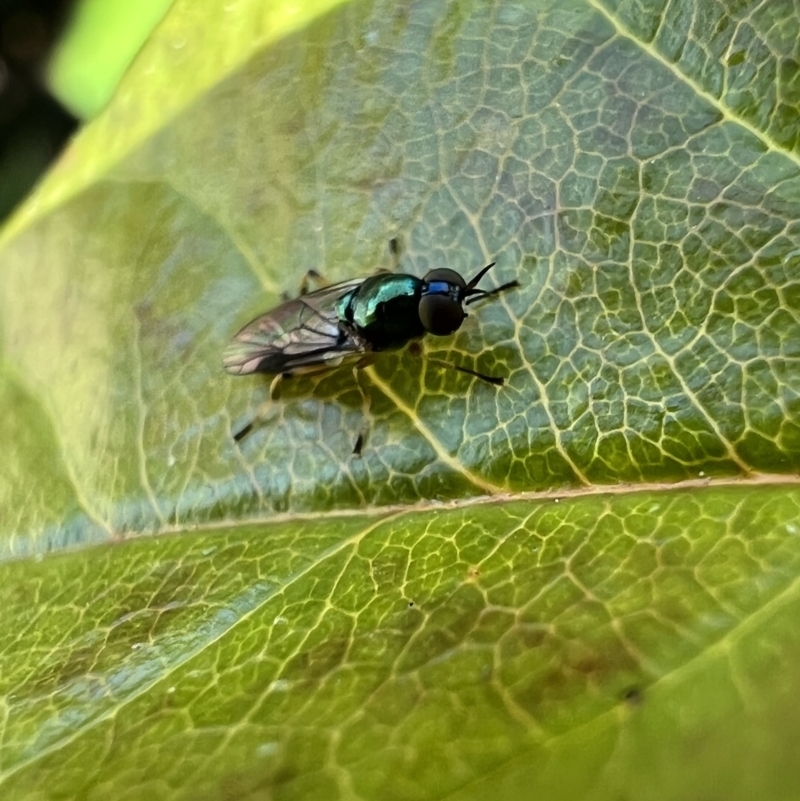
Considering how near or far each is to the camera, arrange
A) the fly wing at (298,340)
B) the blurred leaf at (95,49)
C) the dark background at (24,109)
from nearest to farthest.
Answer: the fly wing at (298,340) → the blurred leaf at (95,49) → the dark background at (24,109)

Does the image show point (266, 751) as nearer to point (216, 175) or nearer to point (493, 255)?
point (493, 255)

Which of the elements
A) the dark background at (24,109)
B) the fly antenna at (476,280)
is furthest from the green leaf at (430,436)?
the dark background at (24,109)

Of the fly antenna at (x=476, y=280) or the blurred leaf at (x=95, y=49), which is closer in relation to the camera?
the fly antenna at (x=476, y=280)

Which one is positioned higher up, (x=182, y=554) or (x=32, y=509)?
(x=32, y=509)

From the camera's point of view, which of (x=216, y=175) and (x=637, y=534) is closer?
(x=637, y=534)

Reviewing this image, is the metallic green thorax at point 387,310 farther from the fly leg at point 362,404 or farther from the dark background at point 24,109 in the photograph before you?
the dark background at point 24,109

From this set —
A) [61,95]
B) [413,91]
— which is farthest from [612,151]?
[61,95]

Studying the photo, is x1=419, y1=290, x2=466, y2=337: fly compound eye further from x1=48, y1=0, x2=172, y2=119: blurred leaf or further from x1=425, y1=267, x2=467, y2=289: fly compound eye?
x1=48, y1=0, x2=172, y2=119: blurred leaf

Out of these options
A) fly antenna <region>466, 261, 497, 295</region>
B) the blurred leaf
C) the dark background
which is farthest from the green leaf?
the dark background
